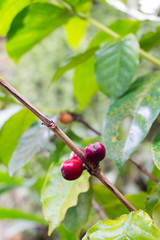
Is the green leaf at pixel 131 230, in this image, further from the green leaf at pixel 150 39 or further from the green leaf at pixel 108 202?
the green leaf at pixel 150 39

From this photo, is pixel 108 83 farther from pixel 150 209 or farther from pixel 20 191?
pixel 20 191

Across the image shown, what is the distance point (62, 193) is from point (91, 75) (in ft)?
1.11

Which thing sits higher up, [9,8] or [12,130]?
[9,8]

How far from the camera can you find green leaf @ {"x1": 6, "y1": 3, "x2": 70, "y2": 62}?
57cm

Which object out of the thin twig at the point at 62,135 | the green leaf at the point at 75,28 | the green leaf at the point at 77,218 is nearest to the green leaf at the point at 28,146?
the green leaf at the point at 77,218

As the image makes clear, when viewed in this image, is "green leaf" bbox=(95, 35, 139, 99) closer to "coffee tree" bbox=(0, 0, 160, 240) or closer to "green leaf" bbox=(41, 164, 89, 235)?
"coffee tree" bbox=(0, 0, 160, 240)

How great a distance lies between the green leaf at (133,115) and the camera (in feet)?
1.25

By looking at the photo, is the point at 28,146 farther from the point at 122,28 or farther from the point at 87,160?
the point at 122,28

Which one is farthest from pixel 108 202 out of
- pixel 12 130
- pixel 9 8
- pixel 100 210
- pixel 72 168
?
pixel 9 8

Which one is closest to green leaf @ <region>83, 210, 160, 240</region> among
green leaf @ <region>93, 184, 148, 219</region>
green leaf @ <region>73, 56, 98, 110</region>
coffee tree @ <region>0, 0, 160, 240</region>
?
coffee tree @ <region>0, 0, 160, 240</region>

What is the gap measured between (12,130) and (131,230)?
0.40 m

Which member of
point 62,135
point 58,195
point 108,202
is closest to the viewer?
point 62,135

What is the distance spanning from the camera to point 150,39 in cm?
66

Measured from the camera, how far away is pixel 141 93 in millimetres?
463
